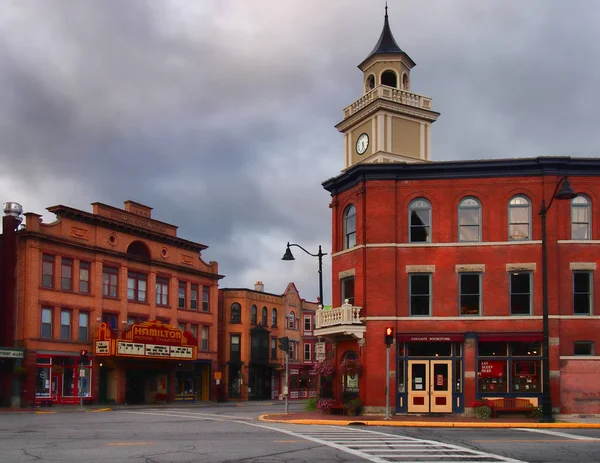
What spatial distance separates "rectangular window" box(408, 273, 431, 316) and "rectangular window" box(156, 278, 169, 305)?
3179 cm

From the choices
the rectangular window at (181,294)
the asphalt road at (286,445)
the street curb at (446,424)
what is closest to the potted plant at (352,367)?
the street curb at (446,424)

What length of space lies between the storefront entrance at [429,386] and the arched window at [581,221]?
7983 mm

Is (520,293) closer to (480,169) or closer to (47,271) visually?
(480,169)

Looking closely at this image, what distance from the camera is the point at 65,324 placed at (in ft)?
169

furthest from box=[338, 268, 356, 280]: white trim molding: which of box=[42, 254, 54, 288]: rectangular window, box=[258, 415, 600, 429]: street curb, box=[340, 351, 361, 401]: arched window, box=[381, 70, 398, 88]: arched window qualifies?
box=[42, 254, 54, 288]: rectangular window

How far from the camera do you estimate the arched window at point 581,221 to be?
33.4m

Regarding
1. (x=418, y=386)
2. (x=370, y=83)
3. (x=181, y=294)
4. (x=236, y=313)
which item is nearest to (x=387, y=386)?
(x=418, y=386)

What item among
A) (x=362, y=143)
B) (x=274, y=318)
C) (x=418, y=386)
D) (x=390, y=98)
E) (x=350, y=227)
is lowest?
(x=418, y=386)

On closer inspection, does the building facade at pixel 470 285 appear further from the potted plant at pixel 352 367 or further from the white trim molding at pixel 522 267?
the potted plant at pixel 352 367

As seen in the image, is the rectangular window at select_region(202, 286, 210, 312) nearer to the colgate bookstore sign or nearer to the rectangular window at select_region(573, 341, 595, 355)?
the colgate bookstore sign

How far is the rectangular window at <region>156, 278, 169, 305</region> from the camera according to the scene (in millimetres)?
61188

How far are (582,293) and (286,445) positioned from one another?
19067mm

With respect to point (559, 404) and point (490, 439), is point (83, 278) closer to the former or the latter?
point (559, 404)

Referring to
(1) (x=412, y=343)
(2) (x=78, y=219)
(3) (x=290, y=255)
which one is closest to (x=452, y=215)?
(1) (x=412, y=343)
